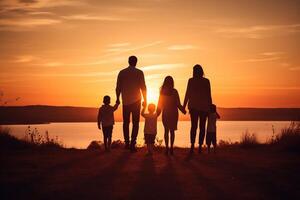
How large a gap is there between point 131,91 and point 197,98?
201 cm

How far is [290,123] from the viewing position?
62.3 feet

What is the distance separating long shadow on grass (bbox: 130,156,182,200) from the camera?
7.37 metres

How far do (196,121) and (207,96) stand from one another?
2.63 ft

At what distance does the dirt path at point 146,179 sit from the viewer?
749 centimetres

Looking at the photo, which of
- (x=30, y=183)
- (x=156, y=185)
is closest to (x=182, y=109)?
(x=156, y=185)

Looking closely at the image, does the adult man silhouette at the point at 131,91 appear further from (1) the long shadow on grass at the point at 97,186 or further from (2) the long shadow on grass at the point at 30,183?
(1) the long shadow on grass at the point at 97,186

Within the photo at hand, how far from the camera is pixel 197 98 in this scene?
14117mm

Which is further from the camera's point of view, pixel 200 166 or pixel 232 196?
pixel 200 166

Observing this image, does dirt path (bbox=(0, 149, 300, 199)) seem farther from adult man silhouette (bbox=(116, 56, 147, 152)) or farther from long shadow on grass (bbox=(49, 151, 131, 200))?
adult man silhouette (bbox=(116, 56, 147, 152))

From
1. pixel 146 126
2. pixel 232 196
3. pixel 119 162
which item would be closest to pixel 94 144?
pixel 146 126

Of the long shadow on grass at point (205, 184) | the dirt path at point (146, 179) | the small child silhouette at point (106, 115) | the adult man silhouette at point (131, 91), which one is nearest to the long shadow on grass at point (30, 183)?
the dirt path at point (146, 179)

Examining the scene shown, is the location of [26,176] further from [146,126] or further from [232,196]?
[146,126]

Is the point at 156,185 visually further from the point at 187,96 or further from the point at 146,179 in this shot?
the point at 187,96

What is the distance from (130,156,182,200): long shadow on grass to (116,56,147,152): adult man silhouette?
4.04m
